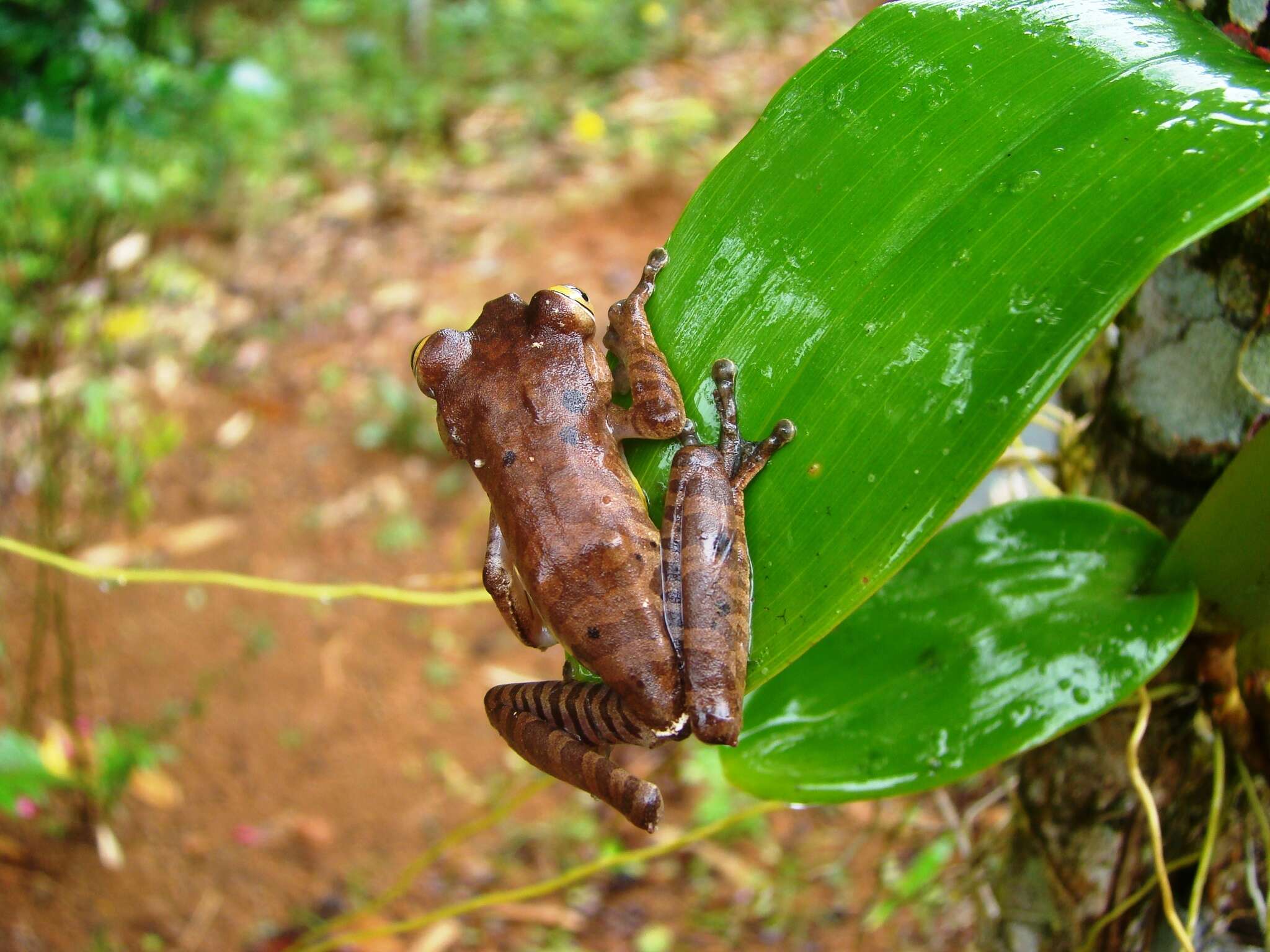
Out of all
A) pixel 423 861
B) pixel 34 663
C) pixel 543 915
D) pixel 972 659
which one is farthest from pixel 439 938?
pixel 972 659

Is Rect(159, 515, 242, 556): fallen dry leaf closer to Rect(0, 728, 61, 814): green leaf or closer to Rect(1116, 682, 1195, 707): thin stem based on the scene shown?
Rect(0, 728, 61, 814): green leaf

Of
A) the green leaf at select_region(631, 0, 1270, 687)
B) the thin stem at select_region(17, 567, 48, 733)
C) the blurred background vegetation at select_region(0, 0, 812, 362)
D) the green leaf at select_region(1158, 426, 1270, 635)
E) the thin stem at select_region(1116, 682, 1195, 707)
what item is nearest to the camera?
the green leaf at select_region(631, 0, 1270, 687)

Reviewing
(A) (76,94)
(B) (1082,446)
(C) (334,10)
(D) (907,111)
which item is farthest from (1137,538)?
(C) (334,10)

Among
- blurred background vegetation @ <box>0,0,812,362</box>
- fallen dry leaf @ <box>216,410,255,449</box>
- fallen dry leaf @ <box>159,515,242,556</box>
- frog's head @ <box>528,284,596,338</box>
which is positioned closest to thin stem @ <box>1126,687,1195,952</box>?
frog's head @ <box>528,284,596,338</box>

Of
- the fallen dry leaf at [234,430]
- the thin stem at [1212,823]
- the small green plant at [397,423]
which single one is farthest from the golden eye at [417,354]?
the fallen dry leaf at [234,430]

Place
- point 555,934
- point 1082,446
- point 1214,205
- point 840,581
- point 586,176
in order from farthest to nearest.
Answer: point 586,176 < point 555,934 < point 1082,446 < point 840,581 < point 1214,205

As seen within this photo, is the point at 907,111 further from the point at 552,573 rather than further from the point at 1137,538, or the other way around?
Answer: the point at 552,573

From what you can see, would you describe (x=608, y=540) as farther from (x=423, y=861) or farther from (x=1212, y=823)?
(x=423, y=861)
